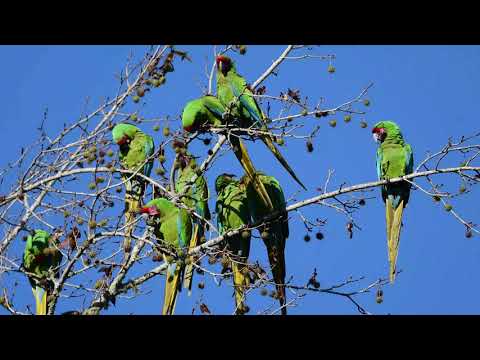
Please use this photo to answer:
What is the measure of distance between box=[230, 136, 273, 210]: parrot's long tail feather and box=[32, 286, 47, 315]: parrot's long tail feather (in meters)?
2.15

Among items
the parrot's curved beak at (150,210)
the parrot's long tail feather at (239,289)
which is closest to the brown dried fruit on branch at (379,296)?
the parrot's long tail feather at (239,289)

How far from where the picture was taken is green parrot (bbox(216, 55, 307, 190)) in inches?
297

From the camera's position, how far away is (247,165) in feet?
23.7

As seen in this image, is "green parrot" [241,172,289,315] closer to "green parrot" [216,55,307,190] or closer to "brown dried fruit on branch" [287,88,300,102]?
"green parrot" [216,55,307,190]

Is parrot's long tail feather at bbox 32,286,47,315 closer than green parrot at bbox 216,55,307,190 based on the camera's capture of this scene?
Yes

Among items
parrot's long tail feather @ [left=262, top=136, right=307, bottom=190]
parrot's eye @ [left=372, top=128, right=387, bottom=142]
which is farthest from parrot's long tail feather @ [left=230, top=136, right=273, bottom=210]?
parrot's eye @ [left=372, top=128, right=387, bottom=142]

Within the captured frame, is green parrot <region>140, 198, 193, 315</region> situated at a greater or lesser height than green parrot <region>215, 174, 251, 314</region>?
lesser

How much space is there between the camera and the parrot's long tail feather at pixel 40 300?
644cm

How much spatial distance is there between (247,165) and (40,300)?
2.25 meters

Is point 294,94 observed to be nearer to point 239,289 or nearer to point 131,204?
point 239,289

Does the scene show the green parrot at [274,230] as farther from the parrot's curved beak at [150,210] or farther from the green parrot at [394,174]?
the green parrot at [394,174]

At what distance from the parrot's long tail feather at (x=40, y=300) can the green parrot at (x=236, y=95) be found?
8.05 feet

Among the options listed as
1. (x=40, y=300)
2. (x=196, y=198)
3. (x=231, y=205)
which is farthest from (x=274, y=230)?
(x=40, y=300)
